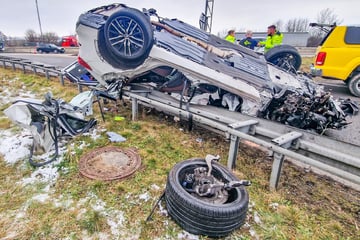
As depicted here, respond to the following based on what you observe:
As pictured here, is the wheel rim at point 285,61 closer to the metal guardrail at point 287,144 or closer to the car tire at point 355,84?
the car tire at point 355,84

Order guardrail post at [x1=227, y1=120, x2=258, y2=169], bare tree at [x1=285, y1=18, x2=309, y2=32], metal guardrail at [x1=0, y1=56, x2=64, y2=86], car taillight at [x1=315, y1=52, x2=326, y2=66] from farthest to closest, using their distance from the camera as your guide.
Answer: bare tree at [x1=285, y1=18, x2=309, y2=32], metal guardrail at [x1=0, y1=56, x2=64, y2=86], car taillight at [x1=315, y1=52, x2=326, y2=66], guardrail post at [x1=227, y1=120, x2=258, y2=169]

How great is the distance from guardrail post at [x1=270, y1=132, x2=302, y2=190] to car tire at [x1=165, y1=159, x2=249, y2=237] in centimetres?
51

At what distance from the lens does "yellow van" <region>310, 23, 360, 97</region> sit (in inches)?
222

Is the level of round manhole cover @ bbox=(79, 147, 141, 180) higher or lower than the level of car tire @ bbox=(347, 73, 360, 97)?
lower

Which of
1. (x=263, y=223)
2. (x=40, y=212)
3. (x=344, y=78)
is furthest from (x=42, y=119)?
(x=344, y=78)

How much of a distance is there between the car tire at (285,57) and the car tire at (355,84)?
2.17 m

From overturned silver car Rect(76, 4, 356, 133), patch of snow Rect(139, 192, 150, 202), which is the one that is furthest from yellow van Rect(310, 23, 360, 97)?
patch of snow Rect(139, 192, 150, 202)

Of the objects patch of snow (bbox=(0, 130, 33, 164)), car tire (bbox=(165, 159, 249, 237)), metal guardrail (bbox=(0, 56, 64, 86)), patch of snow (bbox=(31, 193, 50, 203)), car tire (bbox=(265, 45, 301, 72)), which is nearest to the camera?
car tire (bbox=(165, 159, 249, 237))

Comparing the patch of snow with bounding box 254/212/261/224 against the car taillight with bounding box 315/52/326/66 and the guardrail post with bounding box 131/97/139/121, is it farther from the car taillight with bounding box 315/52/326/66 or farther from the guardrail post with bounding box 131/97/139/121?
the car taillight with bounding box 315/52/326/66

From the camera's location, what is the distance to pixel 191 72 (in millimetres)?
3051

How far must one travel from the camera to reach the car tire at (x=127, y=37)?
3.23m

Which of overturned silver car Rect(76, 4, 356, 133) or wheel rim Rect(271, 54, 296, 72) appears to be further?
wheel rim Rect(271, 54, 296, 72)

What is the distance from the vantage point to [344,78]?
586 cm

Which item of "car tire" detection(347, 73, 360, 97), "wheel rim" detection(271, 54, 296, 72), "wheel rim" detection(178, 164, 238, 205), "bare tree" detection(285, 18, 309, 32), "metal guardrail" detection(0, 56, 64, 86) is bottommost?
"wheel rim" detection(178, 164, 238, 205)
